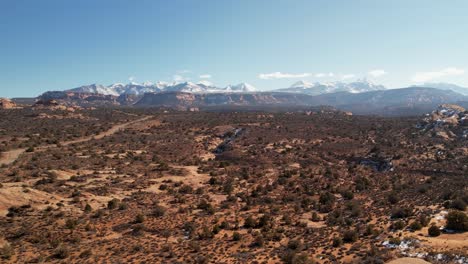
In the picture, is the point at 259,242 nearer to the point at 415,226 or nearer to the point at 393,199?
the point at 415,226

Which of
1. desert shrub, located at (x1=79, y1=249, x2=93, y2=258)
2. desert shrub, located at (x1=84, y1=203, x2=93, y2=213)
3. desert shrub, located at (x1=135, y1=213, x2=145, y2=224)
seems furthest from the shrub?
desert shrub, located at (x1=84, y1=203, x2=93, y2=213)

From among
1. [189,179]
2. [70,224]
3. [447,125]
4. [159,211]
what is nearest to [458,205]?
[159,211]

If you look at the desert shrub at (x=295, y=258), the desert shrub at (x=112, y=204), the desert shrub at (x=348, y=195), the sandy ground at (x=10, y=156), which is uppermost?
the sandy ground at (x=10, y=156)

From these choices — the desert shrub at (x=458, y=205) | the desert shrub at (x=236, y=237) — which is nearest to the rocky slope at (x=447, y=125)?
the desert shrub at (x=458, y=205)

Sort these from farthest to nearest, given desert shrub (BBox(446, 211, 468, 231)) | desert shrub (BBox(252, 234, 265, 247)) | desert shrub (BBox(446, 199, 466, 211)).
Answer: desert shrub (BBox(446, 199, 466, 211))
desert shrub (BBox(252, 234, 265, 247))
desert shrub (BBox(446, 211, 468, 231))

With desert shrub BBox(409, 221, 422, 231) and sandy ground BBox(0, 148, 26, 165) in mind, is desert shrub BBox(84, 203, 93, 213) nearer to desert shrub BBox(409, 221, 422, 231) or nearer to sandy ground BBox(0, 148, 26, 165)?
sandy ground BBox(0, 148, 26, 165)

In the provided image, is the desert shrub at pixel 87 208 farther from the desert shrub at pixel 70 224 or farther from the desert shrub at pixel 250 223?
the desert shrub at pixel 250 223

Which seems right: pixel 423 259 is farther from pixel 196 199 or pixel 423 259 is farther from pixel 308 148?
pixel 308 148

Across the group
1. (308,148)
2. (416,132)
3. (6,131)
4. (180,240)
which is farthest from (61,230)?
(416,132)

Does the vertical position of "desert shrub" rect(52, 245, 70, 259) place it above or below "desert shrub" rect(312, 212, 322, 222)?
Answer: above
